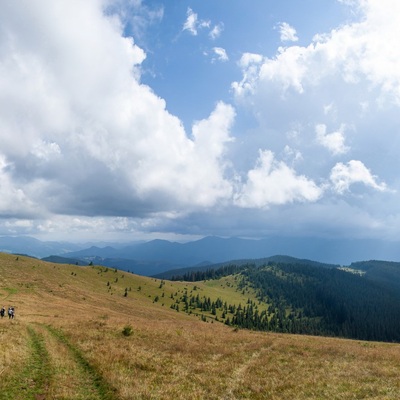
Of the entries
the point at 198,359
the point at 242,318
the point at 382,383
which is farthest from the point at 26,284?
the point at 242,318

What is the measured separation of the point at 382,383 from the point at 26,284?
98.1m

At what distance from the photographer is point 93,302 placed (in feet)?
301

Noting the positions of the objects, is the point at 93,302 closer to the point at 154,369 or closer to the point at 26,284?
the point at 26,284

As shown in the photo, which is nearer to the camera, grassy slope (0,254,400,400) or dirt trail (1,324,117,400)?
dirt trail (1,324,117,400)

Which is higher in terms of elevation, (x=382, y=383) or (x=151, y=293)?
(x=382, y=383)

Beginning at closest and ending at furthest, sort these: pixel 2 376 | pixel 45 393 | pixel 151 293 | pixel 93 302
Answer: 1. pixel 45 393
2. pixel 2 376
3. pixel 93 302
4. pixel 151 293

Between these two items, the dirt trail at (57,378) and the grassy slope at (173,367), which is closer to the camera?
the dirt trail at (57,378)

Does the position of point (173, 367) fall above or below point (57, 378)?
below

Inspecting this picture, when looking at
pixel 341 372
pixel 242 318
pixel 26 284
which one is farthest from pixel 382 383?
pixel 242 318

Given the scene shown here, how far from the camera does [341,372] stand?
24.0 meters

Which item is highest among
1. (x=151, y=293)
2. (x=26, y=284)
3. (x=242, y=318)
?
(x=26, y=284)

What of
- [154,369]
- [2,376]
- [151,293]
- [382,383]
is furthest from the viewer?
[151,293]

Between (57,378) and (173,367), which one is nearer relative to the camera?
(57,378)

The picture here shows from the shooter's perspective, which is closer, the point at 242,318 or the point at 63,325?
the point at 63,325
